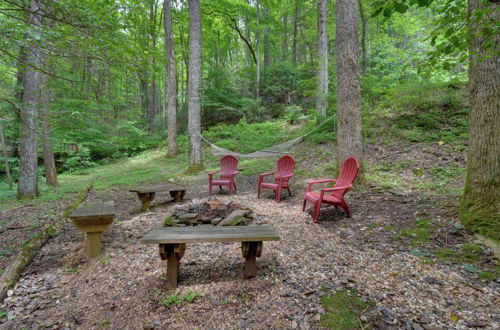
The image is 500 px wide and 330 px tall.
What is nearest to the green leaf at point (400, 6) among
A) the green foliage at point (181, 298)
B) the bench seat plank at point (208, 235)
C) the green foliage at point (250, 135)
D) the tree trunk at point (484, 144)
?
the tree trunk at point (484, 144)

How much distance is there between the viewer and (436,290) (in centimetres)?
181

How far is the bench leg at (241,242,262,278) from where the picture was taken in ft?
6.59

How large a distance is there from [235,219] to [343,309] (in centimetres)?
182

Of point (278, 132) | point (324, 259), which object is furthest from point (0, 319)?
point (278, 132)

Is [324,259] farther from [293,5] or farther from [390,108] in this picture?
[293,5]

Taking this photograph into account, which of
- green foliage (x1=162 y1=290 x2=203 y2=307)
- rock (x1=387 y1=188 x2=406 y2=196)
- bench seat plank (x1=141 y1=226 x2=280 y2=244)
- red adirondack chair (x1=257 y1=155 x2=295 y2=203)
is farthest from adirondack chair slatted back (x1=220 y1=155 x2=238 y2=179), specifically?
green foliage (x1=162 y1=290 x2=203 y2=307)

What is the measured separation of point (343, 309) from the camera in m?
1.65

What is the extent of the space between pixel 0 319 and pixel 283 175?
390 centimetres

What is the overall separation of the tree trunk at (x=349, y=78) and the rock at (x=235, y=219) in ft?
6.75

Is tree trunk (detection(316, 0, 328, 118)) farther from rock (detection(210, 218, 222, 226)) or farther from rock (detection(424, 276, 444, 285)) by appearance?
rock (detection(424, 276, 444, 285))

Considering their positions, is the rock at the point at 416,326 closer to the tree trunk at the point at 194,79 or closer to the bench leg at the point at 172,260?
the bench leg at the point at 172,260

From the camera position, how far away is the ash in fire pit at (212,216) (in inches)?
129

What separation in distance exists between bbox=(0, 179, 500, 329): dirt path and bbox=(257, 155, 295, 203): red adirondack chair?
1.41 m

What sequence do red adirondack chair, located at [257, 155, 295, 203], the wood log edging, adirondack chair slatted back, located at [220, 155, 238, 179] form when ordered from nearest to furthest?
the wood log edging < red adirondack chair, located at [257, 155, 295, 203] < adirondack chair slatted back, located at [220, 155, 238, 179]
